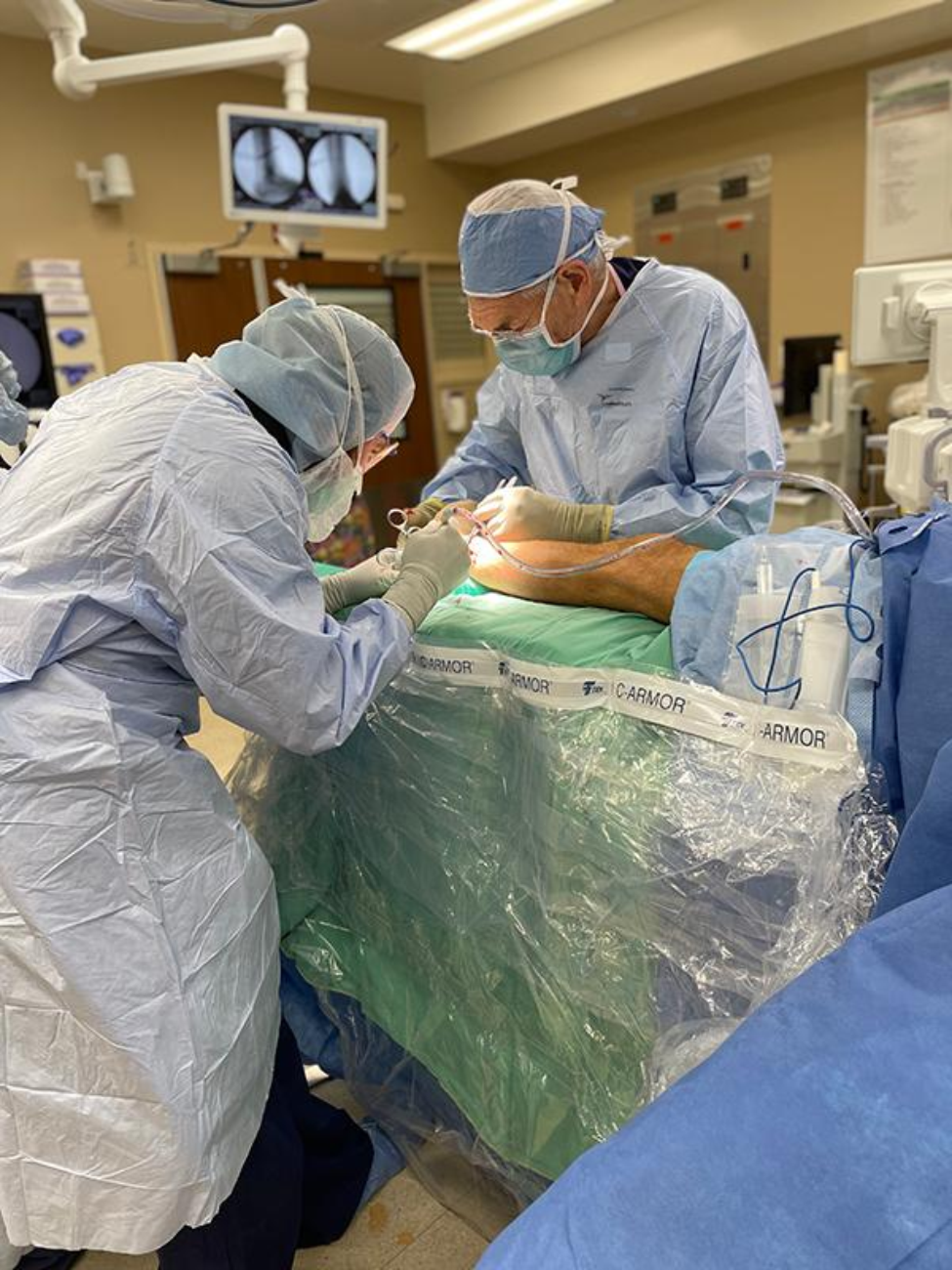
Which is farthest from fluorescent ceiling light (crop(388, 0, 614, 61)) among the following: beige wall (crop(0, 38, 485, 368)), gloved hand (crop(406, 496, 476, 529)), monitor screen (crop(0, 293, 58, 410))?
gloved hand (crop(406, 496, 476, 529))

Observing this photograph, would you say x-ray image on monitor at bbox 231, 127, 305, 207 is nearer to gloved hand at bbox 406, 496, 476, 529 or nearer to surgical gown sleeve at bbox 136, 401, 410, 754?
gloved hand at bbox 406, 496, 476, 529

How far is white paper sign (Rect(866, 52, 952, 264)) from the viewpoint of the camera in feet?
5.65

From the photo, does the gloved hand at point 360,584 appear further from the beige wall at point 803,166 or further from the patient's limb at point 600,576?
the beige wall at point 803,166

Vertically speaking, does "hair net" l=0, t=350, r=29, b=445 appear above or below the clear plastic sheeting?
above

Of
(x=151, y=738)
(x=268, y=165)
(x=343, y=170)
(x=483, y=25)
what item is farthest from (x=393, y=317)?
(x=151, y=738)

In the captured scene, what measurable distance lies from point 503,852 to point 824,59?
3.94 metres

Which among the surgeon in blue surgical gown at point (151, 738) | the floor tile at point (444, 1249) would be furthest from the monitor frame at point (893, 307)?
the floor tile at point (444, 1249)

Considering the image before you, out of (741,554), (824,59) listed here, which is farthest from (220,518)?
(824,59)

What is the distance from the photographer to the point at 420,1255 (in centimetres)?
141

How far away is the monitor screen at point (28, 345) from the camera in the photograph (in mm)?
3100

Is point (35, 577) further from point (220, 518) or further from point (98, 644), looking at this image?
point (220, 518)

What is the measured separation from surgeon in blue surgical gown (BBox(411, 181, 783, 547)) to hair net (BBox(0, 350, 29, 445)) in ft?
3.16

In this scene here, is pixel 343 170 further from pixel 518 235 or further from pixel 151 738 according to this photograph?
pixel 151 738

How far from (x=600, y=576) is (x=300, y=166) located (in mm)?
2441
